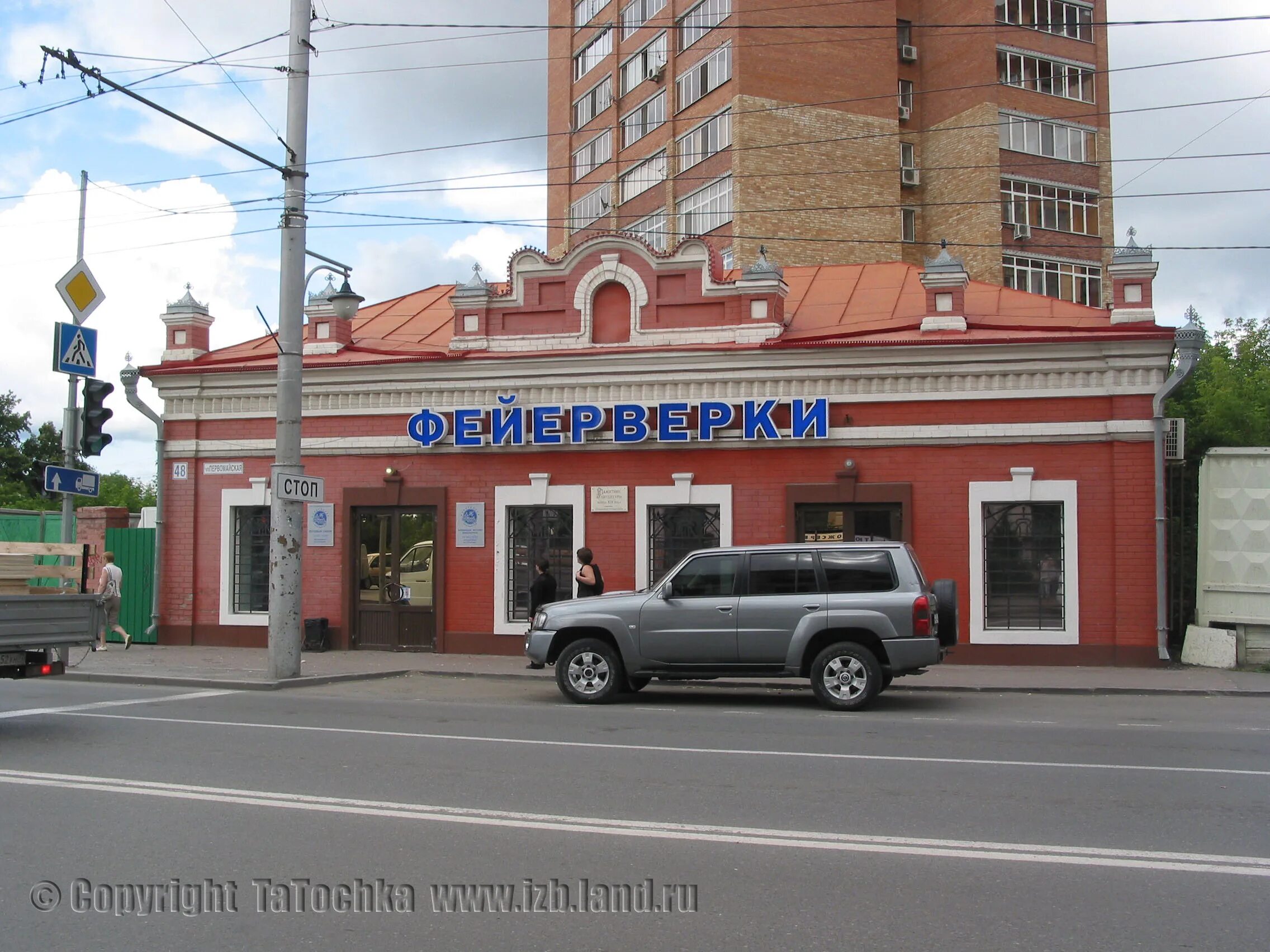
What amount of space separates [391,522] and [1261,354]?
32.4 m

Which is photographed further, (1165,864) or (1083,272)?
(1083,272)

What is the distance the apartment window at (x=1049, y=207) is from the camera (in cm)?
4400

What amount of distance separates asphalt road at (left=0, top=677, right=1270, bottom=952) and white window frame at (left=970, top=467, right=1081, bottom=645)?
512 cm

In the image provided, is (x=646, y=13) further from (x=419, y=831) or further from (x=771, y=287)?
(x=419, y=831)

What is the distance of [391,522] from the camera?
761 inches

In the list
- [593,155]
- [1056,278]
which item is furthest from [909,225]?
[593,155]

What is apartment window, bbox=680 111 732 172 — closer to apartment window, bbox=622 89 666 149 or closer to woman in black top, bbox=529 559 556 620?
apartment window, bbox=622 89 666 149

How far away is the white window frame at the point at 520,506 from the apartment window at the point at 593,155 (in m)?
32.0

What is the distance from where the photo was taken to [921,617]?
12.0 m

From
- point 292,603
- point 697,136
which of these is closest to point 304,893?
point 292,603

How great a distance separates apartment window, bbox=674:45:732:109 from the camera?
4009 centimetres

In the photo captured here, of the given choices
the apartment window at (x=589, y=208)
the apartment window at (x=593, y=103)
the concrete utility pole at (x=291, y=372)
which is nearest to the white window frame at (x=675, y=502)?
the concrete utility pole at (x=291, y=372)

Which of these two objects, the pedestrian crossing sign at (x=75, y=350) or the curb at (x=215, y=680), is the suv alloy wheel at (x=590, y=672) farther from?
the pedestrian crossing sign at (x=75, y=350)

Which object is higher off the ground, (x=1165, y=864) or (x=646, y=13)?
(x=646, y=13)
